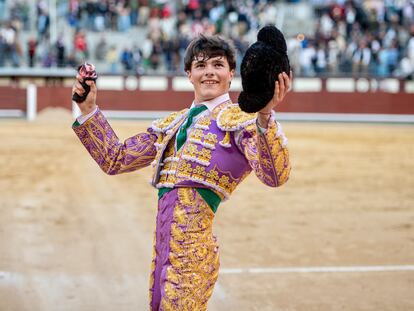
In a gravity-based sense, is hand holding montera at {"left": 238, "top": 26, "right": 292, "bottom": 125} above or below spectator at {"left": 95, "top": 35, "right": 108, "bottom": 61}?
above

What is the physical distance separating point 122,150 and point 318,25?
53.0 feet

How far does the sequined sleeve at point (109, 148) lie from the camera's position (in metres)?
2.64

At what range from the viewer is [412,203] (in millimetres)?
7637

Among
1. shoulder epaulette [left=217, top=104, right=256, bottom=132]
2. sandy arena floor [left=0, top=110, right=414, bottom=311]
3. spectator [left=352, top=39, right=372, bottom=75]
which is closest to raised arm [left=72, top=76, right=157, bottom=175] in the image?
shoulder epaulette [left=217, top=104, right=256, bottom=132]

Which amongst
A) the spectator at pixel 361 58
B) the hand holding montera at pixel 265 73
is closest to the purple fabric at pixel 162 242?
the hand holding montera at pixel 265 73

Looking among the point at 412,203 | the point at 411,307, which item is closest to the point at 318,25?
the point at 412,203

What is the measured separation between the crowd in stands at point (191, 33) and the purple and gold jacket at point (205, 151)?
1441cm

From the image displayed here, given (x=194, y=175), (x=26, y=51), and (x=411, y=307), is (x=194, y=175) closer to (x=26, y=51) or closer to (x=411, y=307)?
(x=411, y=307)

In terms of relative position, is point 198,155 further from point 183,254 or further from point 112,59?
point 112,59

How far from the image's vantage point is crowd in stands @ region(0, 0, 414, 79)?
17.6 metres

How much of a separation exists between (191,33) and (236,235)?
12.0 m

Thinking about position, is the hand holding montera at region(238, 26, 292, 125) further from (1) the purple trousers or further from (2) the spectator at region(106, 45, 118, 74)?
(2) the spectator at region(106, 45, 118, 74)

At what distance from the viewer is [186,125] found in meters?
2.54

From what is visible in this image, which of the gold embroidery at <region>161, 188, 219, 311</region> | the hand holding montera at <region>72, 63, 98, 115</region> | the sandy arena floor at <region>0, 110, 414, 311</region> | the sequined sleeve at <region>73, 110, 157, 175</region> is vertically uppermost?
the hand holding montera at <region>72, 63, 98, 115</region>
